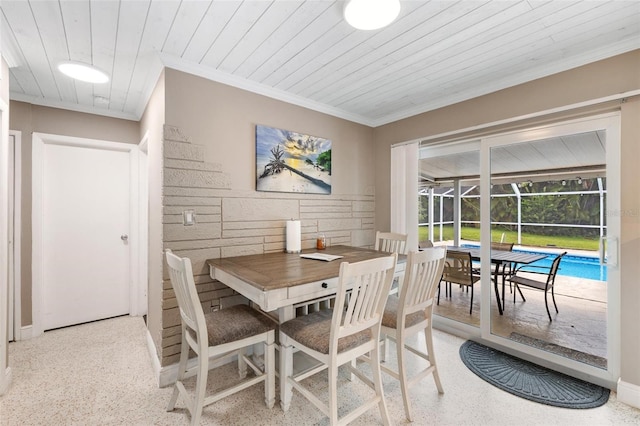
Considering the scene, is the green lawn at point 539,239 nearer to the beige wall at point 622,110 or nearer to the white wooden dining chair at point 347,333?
the beige wall at point 622,110

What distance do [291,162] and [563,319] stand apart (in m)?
3.07

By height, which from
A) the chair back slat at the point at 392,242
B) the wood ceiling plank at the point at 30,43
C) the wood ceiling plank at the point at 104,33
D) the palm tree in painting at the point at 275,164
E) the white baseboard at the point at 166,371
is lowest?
the white baseboard at the point at 166,371

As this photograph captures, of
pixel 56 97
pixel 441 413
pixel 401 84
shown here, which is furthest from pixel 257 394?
pixel 56 97

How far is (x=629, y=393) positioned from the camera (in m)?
1.81

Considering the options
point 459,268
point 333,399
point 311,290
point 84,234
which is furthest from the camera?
point 459,268

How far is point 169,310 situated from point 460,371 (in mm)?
2358

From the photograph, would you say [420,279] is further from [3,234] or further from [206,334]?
[3,234]

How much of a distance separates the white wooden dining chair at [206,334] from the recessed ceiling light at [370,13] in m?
1.61

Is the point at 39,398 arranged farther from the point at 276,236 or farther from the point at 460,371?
the point at 460,371

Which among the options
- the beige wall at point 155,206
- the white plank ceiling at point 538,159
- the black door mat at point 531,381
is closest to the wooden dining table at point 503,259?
the black door mat at point 531,381

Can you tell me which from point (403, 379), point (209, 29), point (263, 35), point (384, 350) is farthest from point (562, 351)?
point (209, 29)

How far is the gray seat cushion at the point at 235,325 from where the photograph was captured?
162cm

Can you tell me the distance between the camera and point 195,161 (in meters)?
2.19

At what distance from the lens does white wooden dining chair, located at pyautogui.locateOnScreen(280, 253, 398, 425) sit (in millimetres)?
1413
